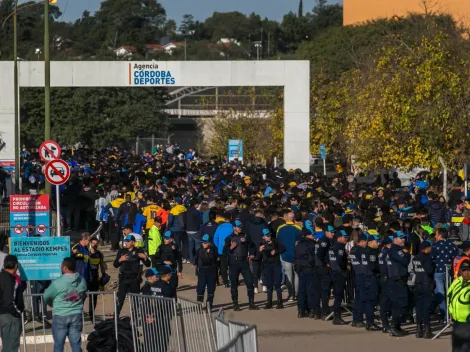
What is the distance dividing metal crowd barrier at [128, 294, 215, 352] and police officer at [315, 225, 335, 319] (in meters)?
4.44

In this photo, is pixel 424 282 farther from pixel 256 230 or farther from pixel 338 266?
pixel 256 230

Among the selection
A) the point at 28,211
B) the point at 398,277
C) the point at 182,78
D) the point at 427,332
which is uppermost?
the point at 182,78

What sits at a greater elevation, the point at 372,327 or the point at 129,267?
the point at 129,267

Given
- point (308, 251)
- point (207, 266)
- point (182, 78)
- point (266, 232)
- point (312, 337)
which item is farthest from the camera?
point (182, 78)

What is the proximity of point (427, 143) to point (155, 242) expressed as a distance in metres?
13.7

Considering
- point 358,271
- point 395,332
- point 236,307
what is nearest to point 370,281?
point 358,271

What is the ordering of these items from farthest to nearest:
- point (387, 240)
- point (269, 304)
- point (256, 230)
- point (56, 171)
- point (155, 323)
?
point (256, 230) → point (56, 171) → point (269, 304) → point (387, 240) → point (155, 323)

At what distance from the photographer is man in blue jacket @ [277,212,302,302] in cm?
1952

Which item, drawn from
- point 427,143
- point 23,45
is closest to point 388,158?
point 427,143

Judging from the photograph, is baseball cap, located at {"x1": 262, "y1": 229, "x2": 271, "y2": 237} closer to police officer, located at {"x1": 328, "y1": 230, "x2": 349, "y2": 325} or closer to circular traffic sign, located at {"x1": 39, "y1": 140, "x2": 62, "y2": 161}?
police officer, located at {"x1": 328, "y1": 230, "x2": 349, "y2": 325}

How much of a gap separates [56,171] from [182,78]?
21.2m

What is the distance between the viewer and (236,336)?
9.27 m

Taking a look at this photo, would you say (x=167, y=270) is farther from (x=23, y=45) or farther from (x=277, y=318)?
(x=23, y=45)

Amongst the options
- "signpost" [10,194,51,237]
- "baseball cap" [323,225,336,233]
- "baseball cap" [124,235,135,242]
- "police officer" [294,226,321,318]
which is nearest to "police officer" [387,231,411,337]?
"police officer" [294,226,321,318]
